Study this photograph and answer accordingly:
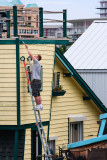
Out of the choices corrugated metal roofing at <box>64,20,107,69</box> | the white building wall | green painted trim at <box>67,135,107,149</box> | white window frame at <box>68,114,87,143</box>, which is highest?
corrugated metal roofing at <box>64,20,107,69</box>

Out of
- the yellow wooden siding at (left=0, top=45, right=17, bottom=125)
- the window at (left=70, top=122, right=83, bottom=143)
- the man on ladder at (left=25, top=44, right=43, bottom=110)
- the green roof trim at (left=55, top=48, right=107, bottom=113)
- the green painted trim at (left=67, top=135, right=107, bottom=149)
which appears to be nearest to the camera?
the green painted trim at (left=67, top=135, right=107, bottom=149)

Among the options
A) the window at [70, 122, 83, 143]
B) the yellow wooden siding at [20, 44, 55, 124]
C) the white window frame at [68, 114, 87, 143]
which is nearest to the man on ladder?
the yellow wooden siding at [20, 44, 55, 124]

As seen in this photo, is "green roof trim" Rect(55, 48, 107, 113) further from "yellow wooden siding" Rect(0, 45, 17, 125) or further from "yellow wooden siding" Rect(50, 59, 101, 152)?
"yellow wooden siding" Rect(0, 45, 17, 125)

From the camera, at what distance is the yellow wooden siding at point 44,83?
27.9 m

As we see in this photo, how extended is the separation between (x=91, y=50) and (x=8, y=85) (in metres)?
13.9

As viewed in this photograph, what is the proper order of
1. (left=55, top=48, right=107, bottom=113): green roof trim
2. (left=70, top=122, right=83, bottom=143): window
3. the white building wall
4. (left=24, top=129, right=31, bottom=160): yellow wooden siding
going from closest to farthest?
(left=24, top=129, right=31, bottom=160): yellow wooden siding < (left=55, top=48, right=107, bottom=113): green roof trim < (left=70, top=122, right=83, bottom=143): window < the white building wall

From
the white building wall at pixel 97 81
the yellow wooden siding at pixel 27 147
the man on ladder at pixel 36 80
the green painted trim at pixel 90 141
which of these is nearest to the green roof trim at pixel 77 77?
the man on ladder at pixel 36 80

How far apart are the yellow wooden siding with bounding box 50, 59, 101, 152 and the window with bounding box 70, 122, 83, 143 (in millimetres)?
210

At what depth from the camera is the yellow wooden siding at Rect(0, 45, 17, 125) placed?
2773 centimetres

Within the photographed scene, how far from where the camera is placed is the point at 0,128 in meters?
28.1

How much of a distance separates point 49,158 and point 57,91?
4.30 metres

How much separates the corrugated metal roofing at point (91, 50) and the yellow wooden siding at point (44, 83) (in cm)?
949

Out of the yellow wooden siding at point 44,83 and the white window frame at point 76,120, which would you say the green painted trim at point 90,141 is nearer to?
the yellow wooden siding at point 44,83

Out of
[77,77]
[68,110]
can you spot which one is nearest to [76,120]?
[68,110]
